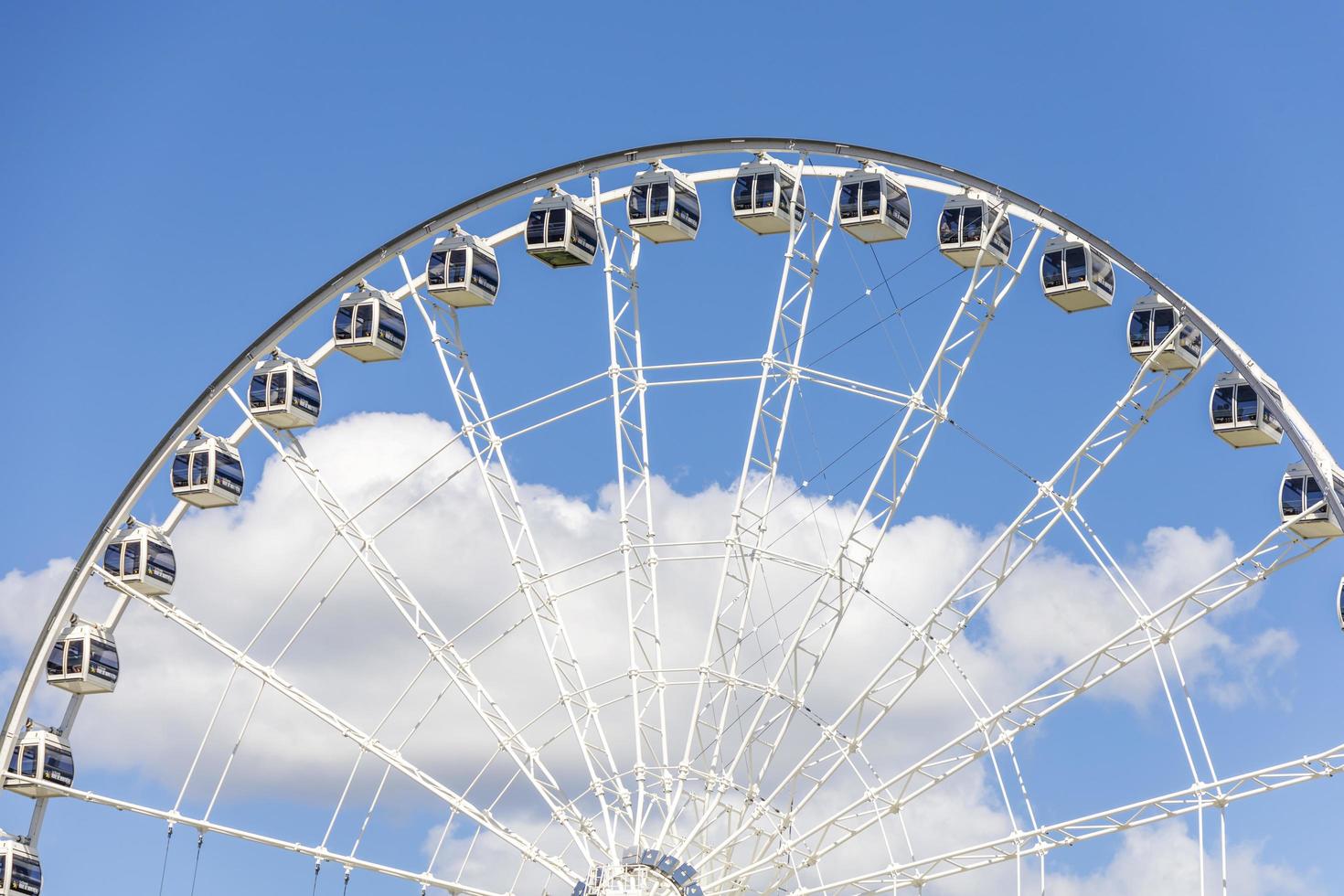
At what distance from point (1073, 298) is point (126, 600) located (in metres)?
25.9

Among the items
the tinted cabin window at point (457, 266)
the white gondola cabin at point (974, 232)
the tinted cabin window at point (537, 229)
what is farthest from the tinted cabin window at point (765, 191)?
the tinted cabin window at point (457, 266)

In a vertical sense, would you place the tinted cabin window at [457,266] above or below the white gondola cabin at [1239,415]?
above

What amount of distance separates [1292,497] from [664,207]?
15.1 m

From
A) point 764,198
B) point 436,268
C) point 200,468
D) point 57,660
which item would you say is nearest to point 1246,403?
point 764,198

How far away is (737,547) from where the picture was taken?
48438 mm

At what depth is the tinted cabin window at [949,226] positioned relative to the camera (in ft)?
159

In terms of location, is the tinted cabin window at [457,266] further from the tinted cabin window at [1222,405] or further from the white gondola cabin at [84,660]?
the tinted cabin window at [1222,405]

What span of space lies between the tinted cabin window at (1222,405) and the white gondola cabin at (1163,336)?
112cm

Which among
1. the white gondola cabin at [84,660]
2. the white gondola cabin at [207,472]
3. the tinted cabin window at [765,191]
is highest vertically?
the tinted cabin window at [765,191]

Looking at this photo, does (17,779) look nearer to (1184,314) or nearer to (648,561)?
(648,561)

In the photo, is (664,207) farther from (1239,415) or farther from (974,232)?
(1239,415)

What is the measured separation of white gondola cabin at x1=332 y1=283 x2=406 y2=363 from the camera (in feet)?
169

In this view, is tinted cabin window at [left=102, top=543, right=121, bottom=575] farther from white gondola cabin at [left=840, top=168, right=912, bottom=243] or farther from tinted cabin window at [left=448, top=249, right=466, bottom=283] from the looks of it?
white gondola cabin at [left=840, top=168, right=912, bottom=243]

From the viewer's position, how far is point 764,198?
48594mm
